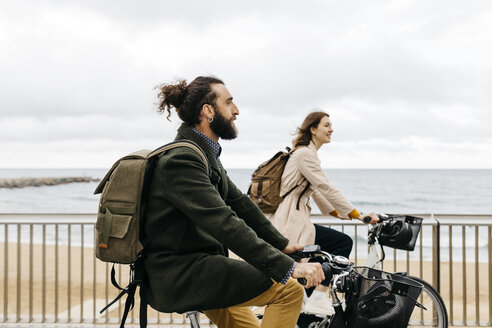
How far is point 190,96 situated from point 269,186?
67.9 inches

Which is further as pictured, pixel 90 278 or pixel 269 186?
pixel 90 278

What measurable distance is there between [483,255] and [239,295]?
21990 millimetres

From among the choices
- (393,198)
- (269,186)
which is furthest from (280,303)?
(393,198)

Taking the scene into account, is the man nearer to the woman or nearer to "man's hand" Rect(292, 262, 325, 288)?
"man's hand" Rect(292, 262, 325, 288)

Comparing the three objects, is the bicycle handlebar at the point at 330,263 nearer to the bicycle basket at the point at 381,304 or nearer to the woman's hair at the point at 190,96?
the bicycle basket at the point at 381,304

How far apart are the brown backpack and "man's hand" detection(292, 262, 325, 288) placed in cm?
199

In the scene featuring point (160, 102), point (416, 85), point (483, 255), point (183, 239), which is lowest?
point (483, 255)

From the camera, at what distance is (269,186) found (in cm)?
392

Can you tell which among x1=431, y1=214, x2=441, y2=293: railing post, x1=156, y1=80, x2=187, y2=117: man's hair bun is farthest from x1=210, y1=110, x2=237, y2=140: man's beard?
Result: x1=431, y1=214, x2=441, y2=293: railing post

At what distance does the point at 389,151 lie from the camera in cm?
6912

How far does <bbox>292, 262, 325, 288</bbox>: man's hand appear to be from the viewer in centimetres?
190

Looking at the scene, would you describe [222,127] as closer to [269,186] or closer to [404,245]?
[269,186]

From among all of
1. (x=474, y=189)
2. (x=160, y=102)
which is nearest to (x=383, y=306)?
(x=160, y=102)

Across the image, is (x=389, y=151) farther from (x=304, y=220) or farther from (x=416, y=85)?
(x=304, y=220)
